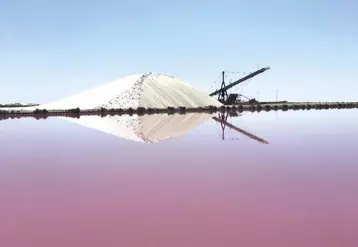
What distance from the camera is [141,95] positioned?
4309 cm

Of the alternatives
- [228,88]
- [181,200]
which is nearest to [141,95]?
[228,88]

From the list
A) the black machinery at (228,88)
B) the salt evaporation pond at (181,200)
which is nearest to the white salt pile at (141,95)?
the black machinery at (228,88)

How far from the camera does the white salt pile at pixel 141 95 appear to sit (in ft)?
137

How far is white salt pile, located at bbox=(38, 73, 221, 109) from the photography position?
41.8m

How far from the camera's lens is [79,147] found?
43.0 feet

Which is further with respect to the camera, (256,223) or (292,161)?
(292,161)

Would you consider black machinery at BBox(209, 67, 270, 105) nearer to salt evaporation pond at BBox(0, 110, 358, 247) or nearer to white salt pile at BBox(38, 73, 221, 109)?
white salt pile at BBox(38, 73, 221, 109)

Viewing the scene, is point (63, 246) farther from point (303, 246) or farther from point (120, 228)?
point (303, 246)

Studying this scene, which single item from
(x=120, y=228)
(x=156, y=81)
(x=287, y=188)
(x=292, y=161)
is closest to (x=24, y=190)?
(x=120, y=228)

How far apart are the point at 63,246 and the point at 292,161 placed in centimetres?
624

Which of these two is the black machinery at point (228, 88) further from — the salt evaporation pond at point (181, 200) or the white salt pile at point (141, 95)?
the salt evaporation pond at point (181, 200)

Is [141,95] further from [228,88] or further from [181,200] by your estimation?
[181,200]

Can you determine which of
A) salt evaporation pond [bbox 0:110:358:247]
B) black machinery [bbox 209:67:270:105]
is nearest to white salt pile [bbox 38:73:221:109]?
black machinery [bbox 209:67:270:105]

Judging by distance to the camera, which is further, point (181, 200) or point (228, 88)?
point (228, 88)
